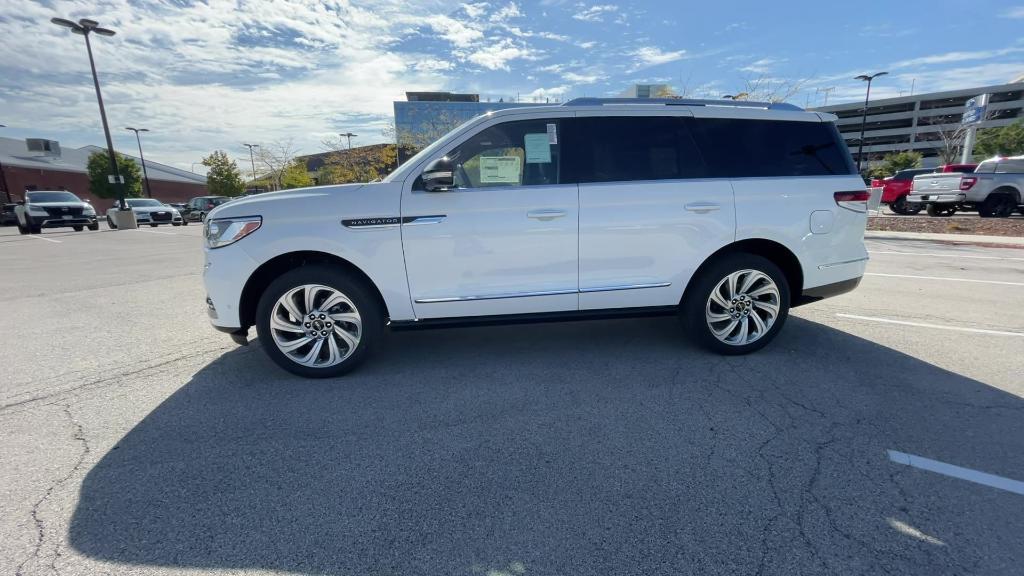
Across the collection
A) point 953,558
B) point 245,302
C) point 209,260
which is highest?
point 209,260

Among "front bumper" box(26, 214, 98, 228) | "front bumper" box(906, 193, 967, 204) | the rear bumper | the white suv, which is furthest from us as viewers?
"front bumper" box(26, 214, 98, 228)

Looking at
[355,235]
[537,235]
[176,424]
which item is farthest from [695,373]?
[176,424]

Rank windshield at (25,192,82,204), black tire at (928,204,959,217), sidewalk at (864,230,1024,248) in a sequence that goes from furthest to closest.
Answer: windshield at (25,192,82,204) → black tire at (928,204,959,217) → sidewalk at (864,230,1024,248)

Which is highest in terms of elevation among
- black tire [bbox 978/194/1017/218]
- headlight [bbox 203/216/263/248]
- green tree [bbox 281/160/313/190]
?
green tree [bbox 281/160/313/190]

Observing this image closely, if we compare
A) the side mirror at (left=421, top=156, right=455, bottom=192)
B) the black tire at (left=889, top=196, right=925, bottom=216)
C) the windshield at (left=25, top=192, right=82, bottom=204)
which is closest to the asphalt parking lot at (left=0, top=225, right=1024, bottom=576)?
the side mirror at (left=421, top=156, right=455, bottom=192)

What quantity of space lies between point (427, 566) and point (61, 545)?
1628mm

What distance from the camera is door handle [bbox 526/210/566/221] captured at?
11.6ft

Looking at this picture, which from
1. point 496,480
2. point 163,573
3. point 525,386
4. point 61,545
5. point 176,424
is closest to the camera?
point 163,573

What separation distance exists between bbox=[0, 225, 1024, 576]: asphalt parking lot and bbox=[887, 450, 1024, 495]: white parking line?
10 millimetres

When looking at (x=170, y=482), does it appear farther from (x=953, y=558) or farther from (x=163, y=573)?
(x=953, y=558)

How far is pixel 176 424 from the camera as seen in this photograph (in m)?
2.98

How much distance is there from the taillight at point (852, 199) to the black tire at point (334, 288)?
3982 millimetres

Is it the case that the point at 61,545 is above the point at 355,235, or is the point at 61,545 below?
below

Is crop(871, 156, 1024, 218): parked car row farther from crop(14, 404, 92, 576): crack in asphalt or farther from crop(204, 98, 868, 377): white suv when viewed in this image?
crop(14, 404, 92, 576): crack in asphalt
